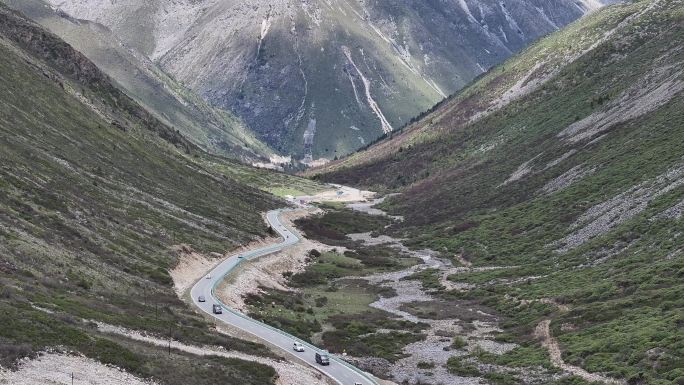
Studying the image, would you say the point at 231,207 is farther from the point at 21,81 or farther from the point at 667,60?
the point at 667,60

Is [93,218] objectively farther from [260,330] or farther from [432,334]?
[432,334]


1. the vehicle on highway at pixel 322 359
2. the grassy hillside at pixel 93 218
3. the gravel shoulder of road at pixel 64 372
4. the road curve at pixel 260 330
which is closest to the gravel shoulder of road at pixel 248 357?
the grassy hillside at pixel 93 218

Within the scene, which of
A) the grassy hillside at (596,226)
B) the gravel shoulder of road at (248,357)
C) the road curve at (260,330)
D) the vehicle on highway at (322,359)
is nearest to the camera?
the gravel shoulder of road at (248,357)

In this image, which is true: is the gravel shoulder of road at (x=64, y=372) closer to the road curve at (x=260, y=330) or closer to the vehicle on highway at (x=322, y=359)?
the road curve at (x=260, y=330)

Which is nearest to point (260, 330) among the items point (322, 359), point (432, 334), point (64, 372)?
point (322, 359)

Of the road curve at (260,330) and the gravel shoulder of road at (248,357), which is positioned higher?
the road curve at (260,330)

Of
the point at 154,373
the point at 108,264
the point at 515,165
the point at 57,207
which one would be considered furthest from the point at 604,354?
the point at 515,165

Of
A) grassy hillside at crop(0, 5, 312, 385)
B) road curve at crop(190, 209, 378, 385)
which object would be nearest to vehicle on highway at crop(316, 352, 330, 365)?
road curve at crop(190, 209, 378, 385)

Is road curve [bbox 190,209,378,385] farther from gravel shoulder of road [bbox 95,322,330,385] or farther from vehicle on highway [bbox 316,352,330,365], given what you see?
gravel shoulder of road [bbox 95,322,330,385]
